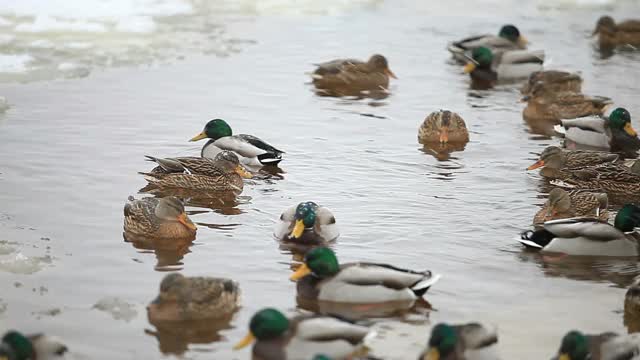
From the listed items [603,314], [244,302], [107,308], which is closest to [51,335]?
[107,308]

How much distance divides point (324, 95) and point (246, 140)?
389cm

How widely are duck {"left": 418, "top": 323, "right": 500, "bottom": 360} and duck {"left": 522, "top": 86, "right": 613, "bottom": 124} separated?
8.39m

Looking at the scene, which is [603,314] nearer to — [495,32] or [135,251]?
[135,251]

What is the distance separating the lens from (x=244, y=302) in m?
8.77

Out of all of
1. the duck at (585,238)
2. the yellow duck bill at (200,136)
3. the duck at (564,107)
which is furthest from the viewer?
the duck at (564,107)

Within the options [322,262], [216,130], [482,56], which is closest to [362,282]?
[322,262]

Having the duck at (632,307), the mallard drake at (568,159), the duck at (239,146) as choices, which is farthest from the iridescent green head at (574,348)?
the duck at (239,146)

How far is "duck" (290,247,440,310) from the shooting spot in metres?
8.67

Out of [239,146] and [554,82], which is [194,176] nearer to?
[239,146]

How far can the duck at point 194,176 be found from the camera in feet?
39.0

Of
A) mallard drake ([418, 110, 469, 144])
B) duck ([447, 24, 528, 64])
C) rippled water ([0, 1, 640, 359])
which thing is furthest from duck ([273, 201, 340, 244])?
duck ([447, 24, 528, 64])

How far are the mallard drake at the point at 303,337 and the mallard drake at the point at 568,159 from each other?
5.53m

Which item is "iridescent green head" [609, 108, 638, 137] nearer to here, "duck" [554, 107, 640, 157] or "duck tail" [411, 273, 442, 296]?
"duck" [554, 107, 640, 157]

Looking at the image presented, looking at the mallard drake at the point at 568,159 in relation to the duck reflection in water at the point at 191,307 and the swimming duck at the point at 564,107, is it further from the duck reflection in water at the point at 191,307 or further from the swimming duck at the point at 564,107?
the duck reflection in water at the point at 191,307
